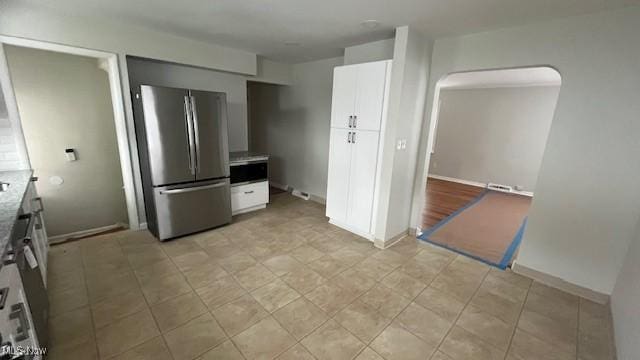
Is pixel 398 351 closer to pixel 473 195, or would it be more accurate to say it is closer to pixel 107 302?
pixel 107 302

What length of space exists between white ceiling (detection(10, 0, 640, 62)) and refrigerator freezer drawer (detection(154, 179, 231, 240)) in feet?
5.96

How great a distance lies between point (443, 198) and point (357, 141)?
10.2ft

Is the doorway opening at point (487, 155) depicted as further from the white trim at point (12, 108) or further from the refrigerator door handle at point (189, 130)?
the white trim at point (12, 108)

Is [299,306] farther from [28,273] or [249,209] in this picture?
[249,209]

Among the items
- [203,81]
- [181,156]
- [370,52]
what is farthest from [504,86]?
[181,156]

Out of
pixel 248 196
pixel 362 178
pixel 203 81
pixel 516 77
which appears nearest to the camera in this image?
pixel 362 178

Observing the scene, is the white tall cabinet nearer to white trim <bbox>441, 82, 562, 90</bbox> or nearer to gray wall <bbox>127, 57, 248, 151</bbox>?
gray wall <bbox>127, 57, 248, 151</bbox>

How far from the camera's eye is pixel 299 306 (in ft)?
6.88

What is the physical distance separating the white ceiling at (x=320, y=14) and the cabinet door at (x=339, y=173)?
1.22 m

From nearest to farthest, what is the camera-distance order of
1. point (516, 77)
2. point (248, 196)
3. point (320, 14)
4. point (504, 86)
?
1. point (320, 14)
2. point (248, 196)
3. point (516, 77)
4. point (504, 86)

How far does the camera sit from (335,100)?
131 inches

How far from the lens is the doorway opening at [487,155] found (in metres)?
3.82

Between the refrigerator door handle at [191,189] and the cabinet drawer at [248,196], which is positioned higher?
the refrigerator door handle at [191,189]

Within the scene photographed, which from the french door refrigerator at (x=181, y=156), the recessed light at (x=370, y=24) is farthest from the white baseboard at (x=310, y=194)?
the recessed light at (x=370, y=24)
